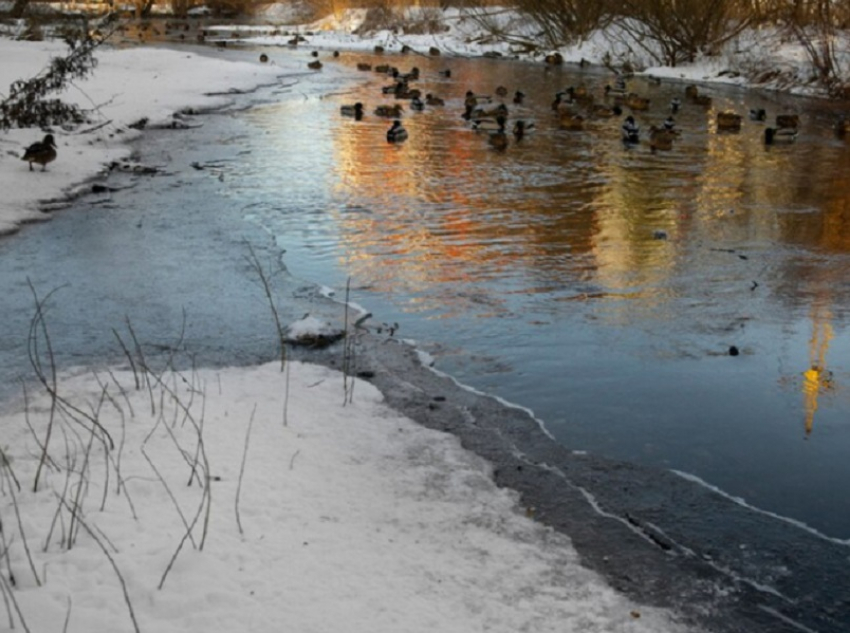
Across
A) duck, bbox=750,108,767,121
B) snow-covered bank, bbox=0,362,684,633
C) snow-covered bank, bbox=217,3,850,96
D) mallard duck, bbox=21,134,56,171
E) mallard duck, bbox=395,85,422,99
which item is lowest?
snow-covered bank, bbox=0,362,684,633

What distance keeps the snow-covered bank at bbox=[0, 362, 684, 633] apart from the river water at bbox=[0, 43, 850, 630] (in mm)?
1041

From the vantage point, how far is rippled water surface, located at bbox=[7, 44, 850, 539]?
19.0 feet

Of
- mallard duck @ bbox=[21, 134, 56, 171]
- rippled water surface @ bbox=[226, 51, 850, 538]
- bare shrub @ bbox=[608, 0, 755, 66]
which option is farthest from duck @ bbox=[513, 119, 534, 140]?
bare shrub @ bbox=[608, 0, 755, 66]

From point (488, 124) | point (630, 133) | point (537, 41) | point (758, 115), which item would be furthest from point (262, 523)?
point (537, 41)

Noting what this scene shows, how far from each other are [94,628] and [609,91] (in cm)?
2213

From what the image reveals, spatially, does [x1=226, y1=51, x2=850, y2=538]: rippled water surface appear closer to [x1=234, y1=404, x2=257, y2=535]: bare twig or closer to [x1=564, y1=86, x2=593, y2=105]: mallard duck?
[x1=234, y1=404, x2=257, y2=535]: bare twig

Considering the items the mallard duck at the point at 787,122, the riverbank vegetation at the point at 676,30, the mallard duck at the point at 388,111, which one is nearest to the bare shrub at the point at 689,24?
the riverbank vegetation at the point at 676,30

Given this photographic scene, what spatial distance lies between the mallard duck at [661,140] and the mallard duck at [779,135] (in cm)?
167

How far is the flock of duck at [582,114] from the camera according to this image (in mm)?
16672

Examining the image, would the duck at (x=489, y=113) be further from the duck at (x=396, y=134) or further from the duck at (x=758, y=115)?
the duck at (x=758, y=115)

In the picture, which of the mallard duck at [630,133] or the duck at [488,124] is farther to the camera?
the duck at [488,124]

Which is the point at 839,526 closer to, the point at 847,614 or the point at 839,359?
the point at 847,614

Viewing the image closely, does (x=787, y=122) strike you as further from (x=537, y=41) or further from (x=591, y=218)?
(x=537, y=41)

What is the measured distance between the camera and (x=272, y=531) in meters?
4.15
